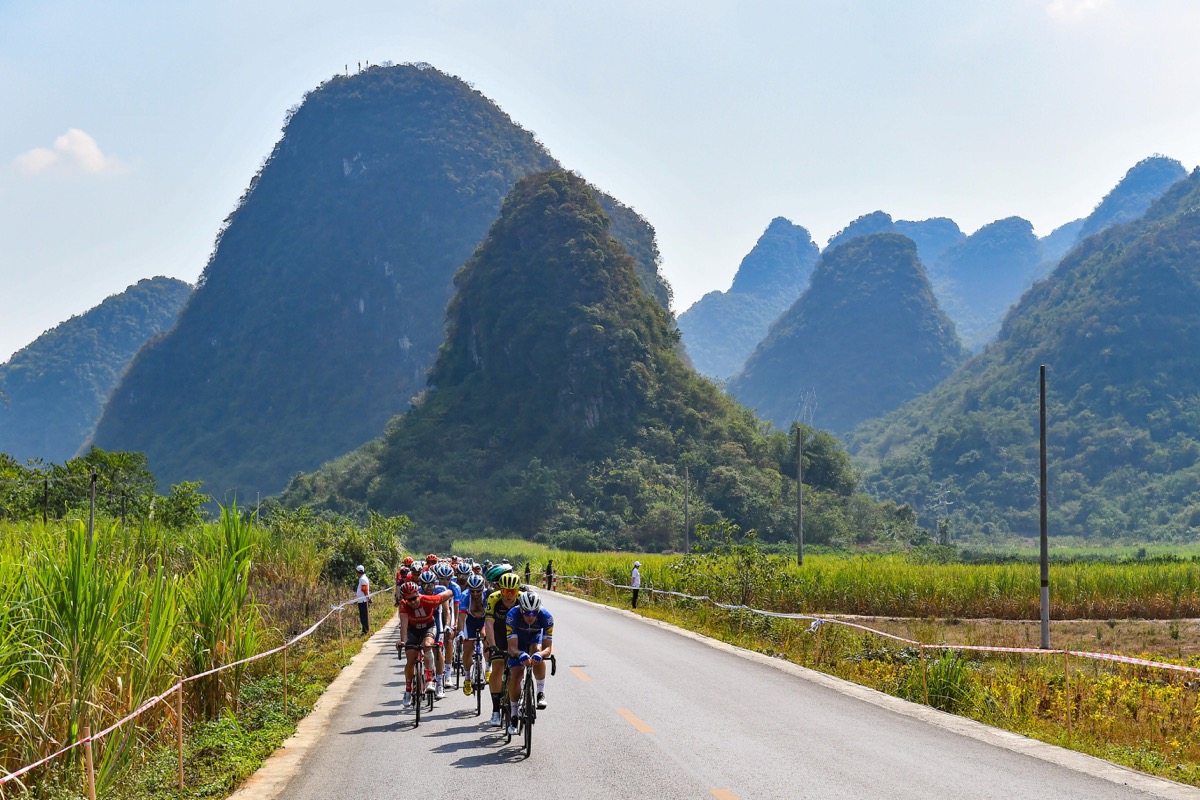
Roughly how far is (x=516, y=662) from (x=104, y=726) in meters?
4.01

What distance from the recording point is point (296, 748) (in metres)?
11.1

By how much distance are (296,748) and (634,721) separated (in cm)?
389

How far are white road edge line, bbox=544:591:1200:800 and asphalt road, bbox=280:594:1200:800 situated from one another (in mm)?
34

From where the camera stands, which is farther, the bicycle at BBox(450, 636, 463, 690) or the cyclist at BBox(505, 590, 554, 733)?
the bicycle at BBox(450, 636, 463, 690)

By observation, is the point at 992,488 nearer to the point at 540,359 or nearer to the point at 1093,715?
the point at 540,359

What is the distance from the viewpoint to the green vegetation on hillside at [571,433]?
103000mm

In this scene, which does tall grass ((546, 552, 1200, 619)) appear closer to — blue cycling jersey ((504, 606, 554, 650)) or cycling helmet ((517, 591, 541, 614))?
blue cycling jersey ((504, 606, 554, 650))

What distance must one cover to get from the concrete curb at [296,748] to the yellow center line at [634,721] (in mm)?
3594

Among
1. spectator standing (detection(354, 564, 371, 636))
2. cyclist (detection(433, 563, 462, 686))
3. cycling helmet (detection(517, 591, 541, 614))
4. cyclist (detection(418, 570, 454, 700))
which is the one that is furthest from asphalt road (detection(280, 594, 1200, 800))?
spectator standing (detection(354, 564, 371, 636))

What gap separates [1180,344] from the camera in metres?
156

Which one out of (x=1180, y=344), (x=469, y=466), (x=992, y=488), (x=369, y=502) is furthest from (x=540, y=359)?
(x=1180, y=344)

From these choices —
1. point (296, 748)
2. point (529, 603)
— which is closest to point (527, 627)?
point (529, 603)

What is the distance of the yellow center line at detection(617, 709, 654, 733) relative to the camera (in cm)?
1190

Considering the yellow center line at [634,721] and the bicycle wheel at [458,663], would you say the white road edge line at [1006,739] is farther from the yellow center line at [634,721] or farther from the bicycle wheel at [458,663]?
the bicycle wheel at [458,663]
